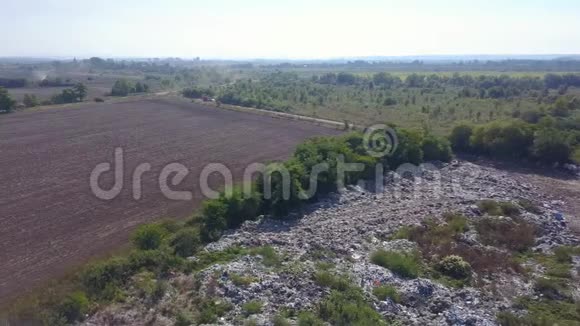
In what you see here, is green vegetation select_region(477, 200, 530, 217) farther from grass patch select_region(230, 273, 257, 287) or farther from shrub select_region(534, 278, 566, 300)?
grass patch select_region(230, 273, 257, 287)

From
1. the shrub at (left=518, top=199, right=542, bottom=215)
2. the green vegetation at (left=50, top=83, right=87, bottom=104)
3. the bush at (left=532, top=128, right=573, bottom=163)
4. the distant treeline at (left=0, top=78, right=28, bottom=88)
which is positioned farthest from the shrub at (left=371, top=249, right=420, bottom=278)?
the distant treeline at (left=0, top=78, right=28, bottom=88)

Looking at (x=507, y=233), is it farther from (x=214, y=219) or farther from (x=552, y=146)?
(x=552, y=146)

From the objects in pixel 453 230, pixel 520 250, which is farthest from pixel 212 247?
pixel 520 250

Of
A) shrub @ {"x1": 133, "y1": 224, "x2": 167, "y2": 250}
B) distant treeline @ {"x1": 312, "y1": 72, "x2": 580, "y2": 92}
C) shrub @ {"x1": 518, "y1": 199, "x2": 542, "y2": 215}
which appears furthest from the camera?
distant treeline @ {"x1": 312, "y1": 72, "x2": 580, "y2": 92}

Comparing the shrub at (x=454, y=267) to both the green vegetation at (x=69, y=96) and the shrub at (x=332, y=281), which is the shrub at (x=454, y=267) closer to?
the shrub at (x=332, y=281)

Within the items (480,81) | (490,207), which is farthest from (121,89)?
(480,81)
